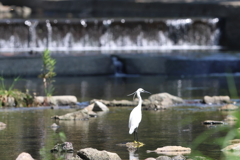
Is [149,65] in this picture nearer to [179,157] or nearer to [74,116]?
[74,116]

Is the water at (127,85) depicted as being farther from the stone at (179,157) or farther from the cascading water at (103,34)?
the cascading water at (103,34)

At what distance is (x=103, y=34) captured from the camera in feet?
105

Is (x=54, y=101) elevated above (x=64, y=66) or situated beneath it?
situated beneath

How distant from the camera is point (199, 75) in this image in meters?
22.8

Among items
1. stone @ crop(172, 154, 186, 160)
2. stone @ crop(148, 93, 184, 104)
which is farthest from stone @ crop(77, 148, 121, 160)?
stone @ crop(148, 93, 184, 104)

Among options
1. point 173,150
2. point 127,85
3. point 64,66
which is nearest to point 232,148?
point 173,150

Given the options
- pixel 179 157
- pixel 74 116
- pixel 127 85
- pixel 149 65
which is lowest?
pixel 179 157

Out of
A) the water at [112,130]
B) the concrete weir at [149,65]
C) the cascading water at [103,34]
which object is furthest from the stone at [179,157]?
the cascading water at [103,34]

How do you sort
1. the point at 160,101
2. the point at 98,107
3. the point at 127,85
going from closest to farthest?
the point at 98,107 < the point at 160,101 < the point at 127,85

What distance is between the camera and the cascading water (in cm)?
3136

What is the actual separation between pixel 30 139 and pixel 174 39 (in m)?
24.7

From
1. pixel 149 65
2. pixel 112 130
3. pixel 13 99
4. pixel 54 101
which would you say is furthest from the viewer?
pixel 149 65

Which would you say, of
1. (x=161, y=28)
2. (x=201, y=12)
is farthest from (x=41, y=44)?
(x=201, y=12)

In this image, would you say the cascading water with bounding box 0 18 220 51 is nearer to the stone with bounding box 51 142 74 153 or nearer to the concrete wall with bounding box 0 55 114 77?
the concrete wall with bounding box 0 55 114 77
